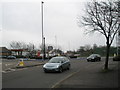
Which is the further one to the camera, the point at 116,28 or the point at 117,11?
the point at 116,28

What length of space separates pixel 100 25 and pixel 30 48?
104 meters

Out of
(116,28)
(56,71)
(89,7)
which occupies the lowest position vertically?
(56,71)

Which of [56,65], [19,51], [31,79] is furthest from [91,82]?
[19,51]

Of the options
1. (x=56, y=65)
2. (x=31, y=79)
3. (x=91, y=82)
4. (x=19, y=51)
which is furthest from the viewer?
(x=19, y=51)

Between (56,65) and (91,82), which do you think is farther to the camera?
(56,65)

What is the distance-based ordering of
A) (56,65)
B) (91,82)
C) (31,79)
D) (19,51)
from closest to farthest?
1. (91,82)
2. (31,79)
3. (56,65)
4. (19,51)

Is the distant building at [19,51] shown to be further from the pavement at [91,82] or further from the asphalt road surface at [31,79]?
the pavement at [91,82]

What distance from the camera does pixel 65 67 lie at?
21188 mm

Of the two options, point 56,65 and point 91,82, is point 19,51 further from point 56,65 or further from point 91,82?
point 91,82

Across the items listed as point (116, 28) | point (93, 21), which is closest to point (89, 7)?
point (93, 21)

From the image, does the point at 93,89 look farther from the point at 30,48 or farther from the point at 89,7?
the point at 30,48

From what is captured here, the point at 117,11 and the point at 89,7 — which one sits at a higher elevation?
the point at 89,7

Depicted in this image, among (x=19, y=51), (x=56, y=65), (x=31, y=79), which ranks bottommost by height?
(x=31, y=79)

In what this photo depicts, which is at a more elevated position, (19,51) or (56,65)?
(19,51)
